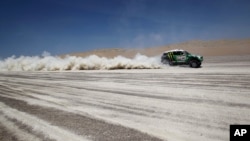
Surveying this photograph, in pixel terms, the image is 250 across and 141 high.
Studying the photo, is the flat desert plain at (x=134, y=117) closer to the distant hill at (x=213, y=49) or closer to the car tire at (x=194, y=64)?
the car tire at (x=194, y=64)

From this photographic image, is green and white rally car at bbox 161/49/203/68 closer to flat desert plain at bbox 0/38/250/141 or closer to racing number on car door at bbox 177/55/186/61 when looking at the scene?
racing number on car door at bbox 177/55/186/61

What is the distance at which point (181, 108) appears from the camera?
7.16m

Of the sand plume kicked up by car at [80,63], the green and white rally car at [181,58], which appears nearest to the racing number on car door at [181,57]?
the green and white rally car at [181,58]

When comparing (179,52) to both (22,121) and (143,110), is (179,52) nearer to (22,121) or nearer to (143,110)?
(143,110)

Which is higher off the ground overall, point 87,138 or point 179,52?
point 179,52

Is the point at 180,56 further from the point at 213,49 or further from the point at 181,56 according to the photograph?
the point at 213,49

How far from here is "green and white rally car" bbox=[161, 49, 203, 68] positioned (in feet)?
75.6

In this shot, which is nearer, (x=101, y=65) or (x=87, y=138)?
(x=87, y=138)

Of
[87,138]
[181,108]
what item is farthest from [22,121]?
[181,108]

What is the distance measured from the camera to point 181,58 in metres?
23.9

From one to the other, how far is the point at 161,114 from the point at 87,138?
92.2 inches

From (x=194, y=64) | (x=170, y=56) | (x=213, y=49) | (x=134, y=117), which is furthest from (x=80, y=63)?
(x=213, y=49)

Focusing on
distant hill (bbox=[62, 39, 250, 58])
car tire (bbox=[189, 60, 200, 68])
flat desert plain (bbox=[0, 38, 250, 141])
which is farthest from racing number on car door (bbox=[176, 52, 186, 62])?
distant hill (bbox=[62, 39, 250, 58])

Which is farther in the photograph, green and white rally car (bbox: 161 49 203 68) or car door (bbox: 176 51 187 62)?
car door (bbox: 176 51 187 62)
